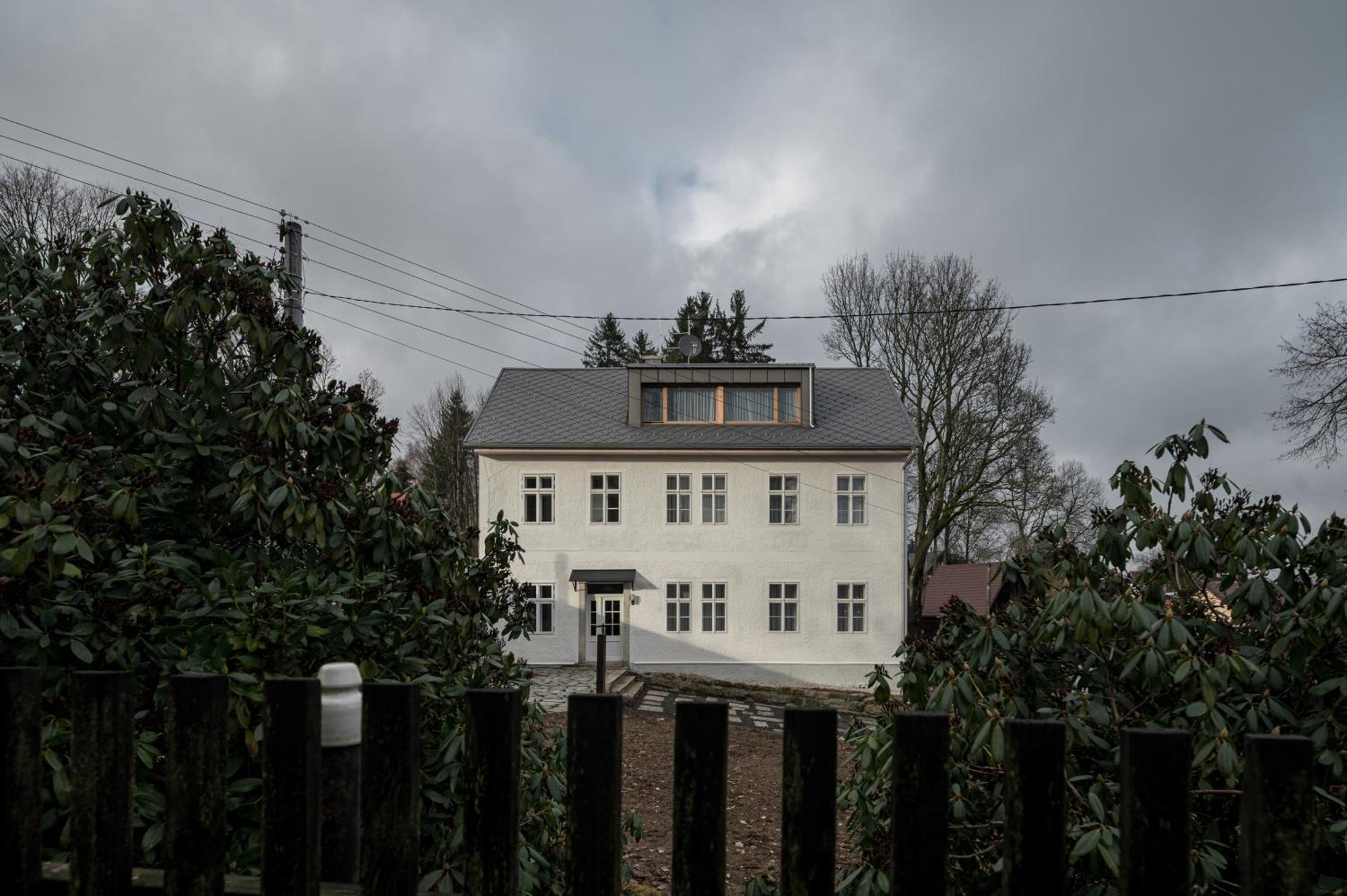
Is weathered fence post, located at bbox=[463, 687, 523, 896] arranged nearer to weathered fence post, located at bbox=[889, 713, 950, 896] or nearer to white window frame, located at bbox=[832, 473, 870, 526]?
weathered fence post, located at bbox=[889, 713, 950, 896]

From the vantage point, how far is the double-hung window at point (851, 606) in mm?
22375

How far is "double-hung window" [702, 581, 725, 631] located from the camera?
22.4 m

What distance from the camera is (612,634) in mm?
22328

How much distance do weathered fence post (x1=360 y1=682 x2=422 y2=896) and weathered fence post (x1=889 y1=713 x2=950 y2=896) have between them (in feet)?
2.18

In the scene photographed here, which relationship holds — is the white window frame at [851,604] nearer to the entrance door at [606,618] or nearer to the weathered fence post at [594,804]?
the entrance door at [606,618]

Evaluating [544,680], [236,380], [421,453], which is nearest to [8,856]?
[236,380]

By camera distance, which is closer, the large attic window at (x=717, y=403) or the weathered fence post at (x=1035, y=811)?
the weathered fence post at (x=1035, y=811)

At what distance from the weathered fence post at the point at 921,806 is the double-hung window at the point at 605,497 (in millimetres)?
21708

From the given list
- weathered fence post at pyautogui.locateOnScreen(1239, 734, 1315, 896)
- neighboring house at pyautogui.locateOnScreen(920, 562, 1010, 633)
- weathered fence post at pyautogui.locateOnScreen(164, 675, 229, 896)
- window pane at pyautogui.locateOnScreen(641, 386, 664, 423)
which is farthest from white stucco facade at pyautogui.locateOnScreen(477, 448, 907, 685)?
weathered fence post at pyautogui.locateOnScreen(1239, 734, 1315, 896)

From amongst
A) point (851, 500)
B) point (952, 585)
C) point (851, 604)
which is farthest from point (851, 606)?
point (952, 585)

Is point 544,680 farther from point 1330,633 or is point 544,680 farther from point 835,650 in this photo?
point 1330,633

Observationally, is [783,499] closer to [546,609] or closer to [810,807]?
[546,609]

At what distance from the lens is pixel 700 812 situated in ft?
3.74

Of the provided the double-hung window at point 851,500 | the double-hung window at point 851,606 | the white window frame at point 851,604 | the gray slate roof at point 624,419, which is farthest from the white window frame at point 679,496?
the double-hung window at point 851,606
